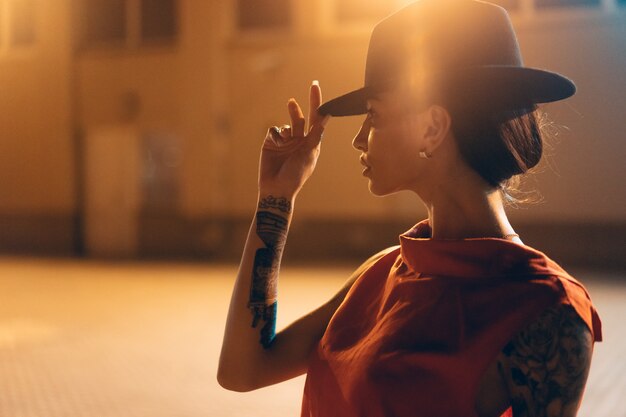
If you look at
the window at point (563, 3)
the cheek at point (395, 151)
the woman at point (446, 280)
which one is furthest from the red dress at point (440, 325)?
the window at point (563, 3)

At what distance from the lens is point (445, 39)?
1.33 meters

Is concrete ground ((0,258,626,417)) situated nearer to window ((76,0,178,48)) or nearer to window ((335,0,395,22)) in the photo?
window ((335,0,395,22))

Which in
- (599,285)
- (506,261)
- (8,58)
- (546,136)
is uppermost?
(546,136)

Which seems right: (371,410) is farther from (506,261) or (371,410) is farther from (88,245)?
(88,245)

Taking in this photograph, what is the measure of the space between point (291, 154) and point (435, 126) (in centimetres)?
39

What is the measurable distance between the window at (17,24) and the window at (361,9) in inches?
303

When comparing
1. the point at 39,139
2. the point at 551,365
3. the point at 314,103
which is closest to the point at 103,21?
the point at 39,139

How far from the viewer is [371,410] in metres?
1.31

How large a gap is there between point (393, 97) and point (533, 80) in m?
0.24

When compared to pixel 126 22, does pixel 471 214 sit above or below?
above

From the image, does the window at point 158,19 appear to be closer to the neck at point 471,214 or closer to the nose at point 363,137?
the nose at point 363,137

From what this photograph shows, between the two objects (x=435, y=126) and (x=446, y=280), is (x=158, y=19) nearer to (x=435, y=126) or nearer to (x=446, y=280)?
(x=435, y=126)

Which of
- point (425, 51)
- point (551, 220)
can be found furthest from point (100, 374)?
point (551, 220)

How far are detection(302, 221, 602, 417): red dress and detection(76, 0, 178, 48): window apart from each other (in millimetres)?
17379
